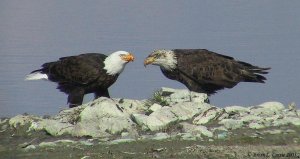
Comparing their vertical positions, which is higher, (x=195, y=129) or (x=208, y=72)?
(x=208, y=72)

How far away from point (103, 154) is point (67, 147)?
2.31 ft

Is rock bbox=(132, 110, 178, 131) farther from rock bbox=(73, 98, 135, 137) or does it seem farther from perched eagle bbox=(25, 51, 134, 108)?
perched eagle bbox=(25, 51, 134, 108)

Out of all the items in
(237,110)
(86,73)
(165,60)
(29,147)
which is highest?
A: (165,60)

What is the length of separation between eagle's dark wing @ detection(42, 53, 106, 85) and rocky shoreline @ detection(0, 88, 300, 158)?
1.96 meters

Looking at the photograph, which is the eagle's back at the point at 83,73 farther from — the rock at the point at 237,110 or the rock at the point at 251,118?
the rock at the point at 251,118

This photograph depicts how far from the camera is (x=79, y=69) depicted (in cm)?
1608

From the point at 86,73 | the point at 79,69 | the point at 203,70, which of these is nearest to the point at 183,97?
the point at 203,70

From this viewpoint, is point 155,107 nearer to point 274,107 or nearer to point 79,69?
point 274,107

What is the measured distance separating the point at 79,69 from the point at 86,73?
0.50ft

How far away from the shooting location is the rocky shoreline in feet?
40.0

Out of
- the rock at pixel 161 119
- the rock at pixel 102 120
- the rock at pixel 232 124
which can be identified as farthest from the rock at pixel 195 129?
the rock at pixel 102 120

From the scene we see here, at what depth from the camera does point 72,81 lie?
16.2 meters

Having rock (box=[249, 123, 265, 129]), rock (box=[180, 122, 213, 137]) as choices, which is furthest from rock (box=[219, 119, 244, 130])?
rock (box=[180, 122, 213, 137])

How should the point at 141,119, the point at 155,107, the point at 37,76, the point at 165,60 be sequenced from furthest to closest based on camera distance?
the point at 37,76 → the point at 165,60 → the point at 155,107 → the point at 141,119
